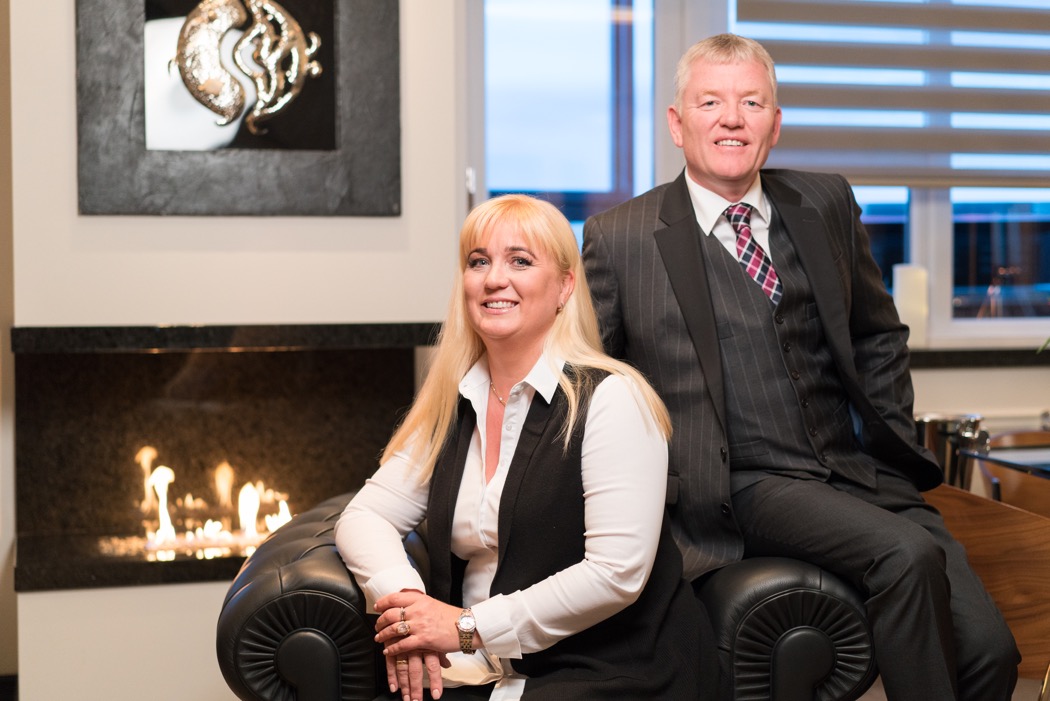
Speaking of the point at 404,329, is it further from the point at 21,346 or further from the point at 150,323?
the point at 21,346

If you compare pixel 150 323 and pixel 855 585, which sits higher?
pixel 150 323

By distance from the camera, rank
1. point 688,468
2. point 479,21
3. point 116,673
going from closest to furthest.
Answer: point 688,468
point 116,673
point 479,21

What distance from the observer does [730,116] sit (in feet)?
7.16

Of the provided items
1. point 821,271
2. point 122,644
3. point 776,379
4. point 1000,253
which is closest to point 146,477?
point 122,644

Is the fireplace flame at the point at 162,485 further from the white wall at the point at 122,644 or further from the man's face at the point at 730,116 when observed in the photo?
the man's face at the point at 730,116

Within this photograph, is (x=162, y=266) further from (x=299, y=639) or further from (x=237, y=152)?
(x=299, y=639)

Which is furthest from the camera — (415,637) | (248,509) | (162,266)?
(248,509)

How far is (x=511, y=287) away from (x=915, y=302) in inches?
→ 87.9

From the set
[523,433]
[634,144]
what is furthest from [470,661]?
[634,144]

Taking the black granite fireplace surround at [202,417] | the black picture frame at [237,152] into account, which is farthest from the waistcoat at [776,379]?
the black picture frame at [237,152]

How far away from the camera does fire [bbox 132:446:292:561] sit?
9.32 feet

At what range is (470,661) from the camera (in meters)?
1.77

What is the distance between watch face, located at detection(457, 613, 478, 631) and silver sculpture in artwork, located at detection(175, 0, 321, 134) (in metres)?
1.65

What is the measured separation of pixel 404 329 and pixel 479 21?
122 cm
